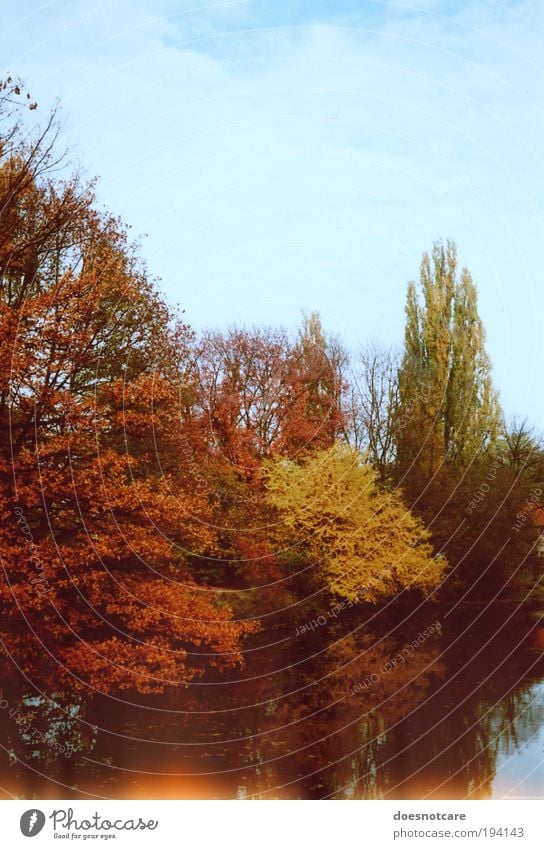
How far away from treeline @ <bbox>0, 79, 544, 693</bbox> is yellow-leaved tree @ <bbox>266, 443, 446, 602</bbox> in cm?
2

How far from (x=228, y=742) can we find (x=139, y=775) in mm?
827

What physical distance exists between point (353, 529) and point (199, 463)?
1792 millimetres

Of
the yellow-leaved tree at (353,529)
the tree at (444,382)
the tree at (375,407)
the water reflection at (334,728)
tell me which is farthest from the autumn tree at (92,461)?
the tree at (444,382)

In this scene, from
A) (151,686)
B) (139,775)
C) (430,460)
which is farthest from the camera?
(430,460)

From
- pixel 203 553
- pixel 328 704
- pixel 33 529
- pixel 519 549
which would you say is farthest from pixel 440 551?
pixel 33 529

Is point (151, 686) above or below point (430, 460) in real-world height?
below

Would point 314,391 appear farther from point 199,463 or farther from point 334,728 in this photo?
point 334,728

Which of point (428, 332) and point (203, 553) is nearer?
point (203, 553)

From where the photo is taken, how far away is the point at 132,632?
7.51 metres

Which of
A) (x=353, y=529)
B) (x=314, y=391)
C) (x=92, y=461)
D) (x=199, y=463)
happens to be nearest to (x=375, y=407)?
(x=314, y=391)

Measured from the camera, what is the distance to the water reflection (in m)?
6.99

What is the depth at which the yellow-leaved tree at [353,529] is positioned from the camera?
26.3 feet

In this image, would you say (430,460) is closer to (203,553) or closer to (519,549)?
(519,549)

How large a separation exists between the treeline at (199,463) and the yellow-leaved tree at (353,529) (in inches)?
0.8
